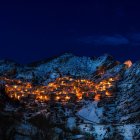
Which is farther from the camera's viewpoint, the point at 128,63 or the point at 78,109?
the point at 128,63

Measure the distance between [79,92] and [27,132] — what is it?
2757 inches

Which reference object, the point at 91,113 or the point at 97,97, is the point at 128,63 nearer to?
the point at 97,97

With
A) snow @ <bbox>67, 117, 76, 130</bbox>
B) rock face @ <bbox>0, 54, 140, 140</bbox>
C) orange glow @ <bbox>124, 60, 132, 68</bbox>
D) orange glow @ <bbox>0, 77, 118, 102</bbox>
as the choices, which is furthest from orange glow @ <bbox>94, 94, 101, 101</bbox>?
orange glow @ <bbox>124, 60, 132, 68</bbox>

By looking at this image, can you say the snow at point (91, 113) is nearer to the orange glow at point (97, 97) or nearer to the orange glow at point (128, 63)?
the orange glow at point (97, 97)

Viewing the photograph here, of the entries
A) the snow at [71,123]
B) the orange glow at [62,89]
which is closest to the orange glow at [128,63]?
the orange glow at [62,89]

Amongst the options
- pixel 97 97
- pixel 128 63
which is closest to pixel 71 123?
pixel 97 97

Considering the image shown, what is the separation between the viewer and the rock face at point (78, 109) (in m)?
64.5

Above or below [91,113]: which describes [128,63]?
above

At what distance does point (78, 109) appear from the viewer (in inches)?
4237

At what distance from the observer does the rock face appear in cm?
6454

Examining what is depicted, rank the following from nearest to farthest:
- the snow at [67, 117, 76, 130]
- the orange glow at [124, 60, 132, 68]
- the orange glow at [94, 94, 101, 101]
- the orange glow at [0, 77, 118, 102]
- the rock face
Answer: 1. the rock face
2. the snow at [67, 117, 76, 130]
3. the orange glow at [94, 94, 101, 101]
4. the orange glow at [0, 77, 118, 102]
5. the orange glow at [124, 60, 132, 68]

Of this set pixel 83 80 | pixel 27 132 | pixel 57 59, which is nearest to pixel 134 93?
pixel 83 80

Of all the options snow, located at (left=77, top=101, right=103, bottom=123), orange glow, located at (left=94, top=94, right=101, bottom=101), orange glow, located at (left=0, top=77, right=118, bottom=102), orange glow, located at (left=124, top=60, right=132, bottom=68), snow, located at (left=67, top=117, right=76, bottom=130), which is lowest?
snow, located at (left=67, top=117, right=76, bottom=130)

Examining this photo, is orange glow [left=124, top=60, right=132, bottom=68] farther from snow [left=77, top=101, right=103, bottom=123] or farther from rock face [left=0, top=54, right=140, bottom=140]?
snow [left=77, top=101, right=103, bottom=123]
